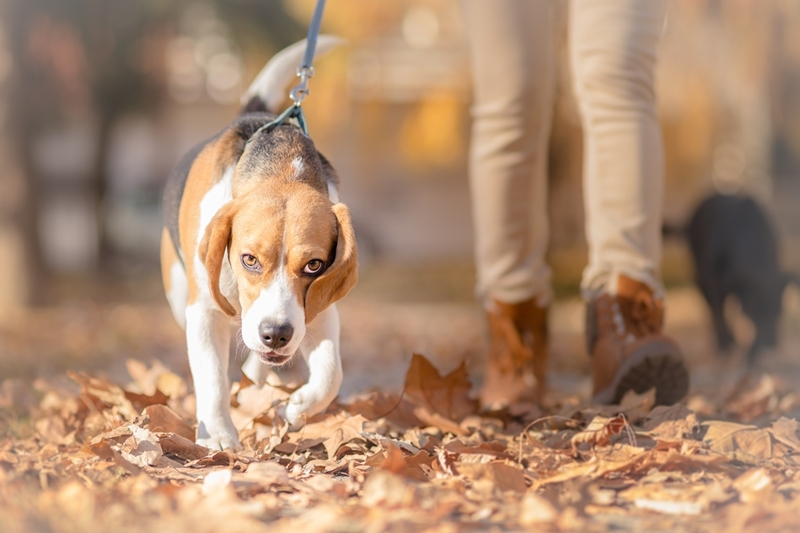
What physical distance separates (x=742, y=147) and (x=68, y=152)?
54.1 ft

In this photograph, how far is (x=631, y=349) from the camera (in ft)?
9.65

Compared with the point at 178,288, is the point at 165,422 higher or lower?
lower

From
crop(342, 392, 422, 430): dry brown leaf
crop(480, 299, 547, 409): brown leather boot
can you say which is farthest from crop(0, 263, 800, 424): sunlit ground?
crop(342, 392, 422, 430): dry brown leaf

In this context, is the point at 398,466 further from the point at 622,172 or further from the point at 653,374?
the point at 622,172

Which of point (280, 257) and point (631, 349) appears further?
point (631, 349)

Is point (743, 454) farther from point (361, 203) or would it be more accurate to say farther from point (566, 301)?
point (361, 203)

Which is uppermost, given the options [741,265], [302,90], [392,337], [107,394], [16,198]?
[302,90]

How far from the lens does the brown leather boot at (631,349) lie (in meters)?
2.91

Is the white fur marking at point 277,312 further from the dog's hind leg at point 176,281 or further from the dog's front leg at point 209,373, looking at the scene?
the dog's hind leg at point 176,281

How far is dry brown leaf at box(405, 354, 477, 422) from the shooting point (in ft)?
9.70

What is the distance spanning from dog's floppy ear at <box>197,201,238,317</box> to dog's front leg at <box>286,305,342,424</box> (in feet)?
1.15

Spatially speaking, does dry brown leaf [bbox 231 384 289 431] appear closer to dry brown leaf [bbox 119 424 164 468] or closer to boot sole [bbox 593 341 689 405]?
dry brown leaf [bbox 119 424 164 468]

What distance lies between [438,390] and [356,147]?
64.1ft

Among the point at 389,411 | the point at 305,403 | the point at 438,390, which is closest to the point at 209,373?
the point at 305,403
